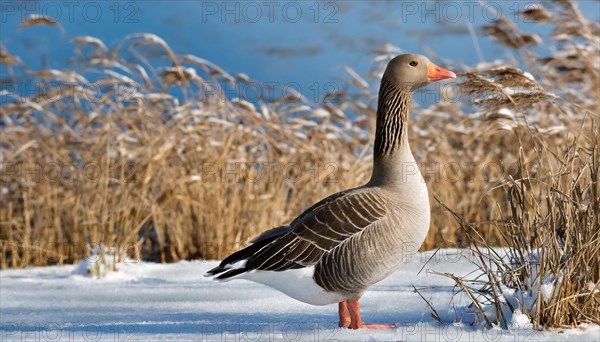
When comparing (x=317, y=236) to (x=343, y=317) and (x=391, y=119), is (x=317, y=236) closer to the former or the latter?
(x=343, y=317)

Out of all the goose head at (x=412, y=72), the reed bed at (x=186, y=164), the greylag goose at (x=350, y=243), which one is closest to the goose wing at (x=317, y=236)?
the greylag goose at (x=350, y=243)

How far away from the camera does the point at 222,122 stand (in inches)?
324

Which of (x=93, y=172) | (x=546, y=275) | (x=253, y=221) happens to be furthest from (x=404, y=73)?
(x=93, y=172)

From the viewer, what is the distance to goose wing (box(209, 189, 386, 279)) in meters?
3.83

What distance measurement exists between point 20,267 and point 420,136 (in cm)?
534

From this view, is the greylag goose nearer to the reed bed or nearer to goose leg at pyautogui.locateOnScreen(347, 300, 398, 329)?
goose leg at pyautogui.locateOnScreen(347, 300, 398, 329)

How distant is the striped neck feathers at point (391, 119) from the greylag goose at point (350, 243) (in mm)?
11

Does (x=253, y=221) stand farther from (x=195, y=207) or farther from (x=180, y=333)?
(x=180, y=333)

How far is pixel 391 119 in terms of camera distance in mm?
4195

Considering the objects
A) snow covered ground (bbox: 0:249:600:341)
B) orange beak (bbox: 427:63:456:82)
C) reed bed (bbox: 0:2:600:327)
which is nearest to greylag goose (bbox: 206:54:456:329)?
snow covered ground (bbox: 0:249:600:341)

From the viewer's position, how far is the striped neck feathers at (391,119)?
4.13 m

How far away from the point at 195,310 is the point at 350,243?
173 cm

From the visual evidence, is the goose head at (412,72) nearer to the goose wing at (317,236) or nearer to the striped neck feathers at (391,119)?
the striped neck feathers at (391,119)

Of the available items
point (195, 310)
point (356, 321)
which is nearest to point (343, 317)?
point (356, 321)
